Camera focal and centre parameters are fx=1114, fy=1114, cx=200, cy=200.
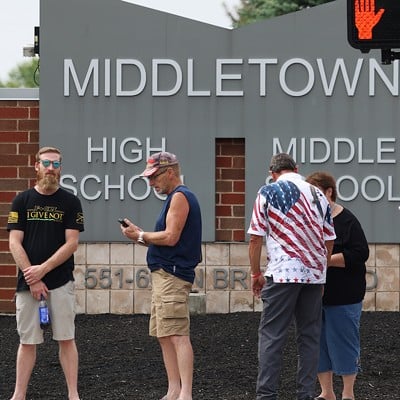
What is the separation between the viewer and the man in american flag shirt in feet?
24.0

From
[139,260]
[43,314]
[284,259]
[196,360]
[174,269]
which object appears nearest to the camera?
[284,259]

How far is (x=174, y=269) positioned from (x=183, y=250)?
0.15m

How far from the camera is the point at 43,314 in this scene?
7.72 metres

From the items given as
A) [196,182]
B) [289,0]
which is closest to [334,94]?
[196,182]

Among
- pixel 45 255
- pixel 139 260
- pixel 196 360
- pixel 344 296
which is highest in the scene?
pixel 45 255

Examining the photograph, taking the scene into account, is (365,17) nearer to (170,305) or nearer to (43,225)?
(170,305)

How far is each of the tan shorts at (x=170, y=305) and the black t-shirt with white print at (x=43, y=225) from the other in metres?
0.69

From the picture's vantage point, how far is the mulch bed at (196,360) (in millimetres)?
8625

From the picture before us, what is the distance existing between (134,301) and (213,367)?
3132mm

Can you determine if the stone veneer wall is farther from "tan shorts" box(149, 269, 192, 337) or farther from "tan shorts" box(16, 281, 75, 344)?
"tan shorts" box(16, 281, 75, 344)

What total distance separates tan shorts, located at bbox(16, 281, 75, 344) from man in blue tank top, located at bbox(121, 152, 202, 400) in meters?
0.63

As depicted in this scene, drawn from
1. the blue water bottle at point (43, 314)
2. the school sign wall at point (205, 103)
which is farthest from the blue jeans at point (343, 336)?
the school sign wall at point (205, 103)

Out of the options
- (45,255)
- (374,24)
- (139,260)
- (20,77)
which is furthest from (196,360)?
(20,77)

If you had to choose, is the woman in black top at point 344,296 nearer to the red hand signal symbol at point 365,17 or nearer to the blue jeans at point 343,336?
the blue jeans at point 343,336
